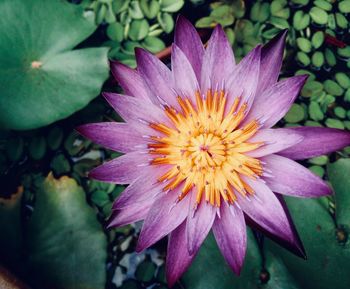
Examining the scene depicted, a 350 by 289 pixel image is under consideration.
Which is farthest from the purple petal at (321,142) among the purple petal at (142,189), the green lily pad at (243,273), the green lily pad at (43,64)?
the green lily pad at (43,64)

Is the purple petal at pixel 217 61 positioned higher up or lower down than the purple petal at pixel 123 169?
higher up

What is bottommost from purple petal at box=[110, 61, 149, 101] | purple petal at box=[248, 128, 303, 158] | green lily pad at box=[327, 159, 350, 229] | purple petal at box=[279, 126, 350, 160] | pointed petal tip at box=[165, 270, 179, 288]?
pointed petal tip at box=[165, 270, 179, 288]

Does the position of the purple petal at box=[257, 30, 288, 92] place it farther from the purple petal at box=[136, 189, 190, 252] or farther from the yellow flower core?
the purple petal at box=[136, 189, 190, 252]

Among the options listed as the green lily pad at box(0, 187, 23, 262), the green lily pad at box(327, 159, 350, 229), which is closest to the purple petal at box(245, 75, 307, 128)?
the green lily pad at box(327, 159, 350, 229)

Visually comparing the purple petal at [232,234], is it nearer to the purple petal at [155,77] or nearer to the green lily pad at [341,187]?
the purple petal at [155,77]

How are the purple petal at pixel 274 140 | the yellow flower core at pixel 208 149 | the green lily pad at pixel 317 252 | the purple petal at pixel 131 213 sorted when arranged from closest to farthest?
the purple petal at pixel 274 140, the yellow flower core at pixel 208 149, the purple petal at pixel 131 213, the green lily pad at pixel 317 252

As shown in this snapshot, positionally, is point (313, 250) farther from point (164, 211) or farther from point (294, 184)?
point (164, 211)

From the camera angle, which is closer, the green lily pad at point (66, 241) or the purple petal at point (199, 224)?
the purple petal at point (199, 224)
